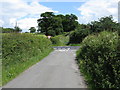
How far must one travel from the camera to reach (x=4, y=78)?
8.45m

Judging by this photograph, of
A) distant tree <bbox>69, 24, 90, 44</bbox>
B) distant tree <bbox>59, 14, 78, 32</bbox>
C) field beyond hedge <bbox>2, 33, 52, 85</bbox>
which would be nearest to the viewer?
field beyond hedge <bbox>2, 33, 52, 85</bbox>

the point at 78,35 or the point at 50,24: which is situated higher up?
the point at 50,24

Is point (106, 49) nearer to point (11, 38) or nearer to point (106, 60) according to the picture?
point (106, 60)

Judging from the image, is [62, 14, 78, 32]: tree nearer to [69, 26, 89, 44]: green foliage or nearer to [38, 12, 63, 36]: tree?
[38, 12, 63, 36]: tree

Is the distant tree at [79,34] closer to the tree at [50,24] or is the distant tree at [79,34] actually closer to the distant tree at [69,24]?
the tree at [50,24]

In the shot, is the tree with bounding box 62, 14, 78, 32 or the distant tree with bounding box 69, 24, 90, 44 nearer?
the distant tree with bounding box 69, 24, 90, 44

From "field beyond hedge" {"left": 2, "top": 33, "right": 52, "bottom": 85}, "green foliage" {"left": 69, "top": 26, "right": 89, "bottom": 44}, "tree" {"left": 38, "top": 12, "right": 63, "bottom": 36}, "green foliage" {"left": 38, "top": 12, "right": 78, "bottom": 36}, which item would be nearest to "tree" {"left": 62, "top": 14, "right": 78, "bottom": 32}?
Result: "green foliage" {"left": 38, "top": 12, "right": 78, "bottom": 36}

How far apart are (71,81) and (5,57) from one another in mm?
4500

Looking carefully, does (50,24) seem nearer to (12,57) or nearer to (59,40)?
(59,40)

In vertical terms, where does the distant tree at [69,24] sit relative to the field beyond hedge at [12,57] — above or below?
above

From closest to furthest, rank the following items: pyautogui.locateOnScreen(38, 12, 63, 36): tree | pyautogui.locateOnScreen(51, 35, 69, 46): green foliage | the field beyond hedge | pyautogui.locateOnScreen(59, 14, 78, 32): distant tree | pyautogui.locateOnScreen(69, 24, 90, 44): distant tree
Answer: the field beyond hedge
pyautogui.locateOnScreen(69, 24, 90, 44): distant tree
pyautogui.locateOnScreen(51, 35, 69, 46): green foliage
pyautogui.locateOnScreen(38, 12, 63, 36): tree
pyautogui.locateOnScreen(59, 14, 78, 32): distant tree

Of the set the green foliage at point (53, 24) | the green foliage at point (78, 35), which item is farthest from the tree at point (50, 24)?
the green foliage at point (78, 35)

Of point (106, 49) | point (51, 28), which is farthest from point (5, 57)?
point (51, 28)

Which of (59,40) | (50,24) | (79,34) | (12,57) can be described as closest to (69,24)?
(50,24)
